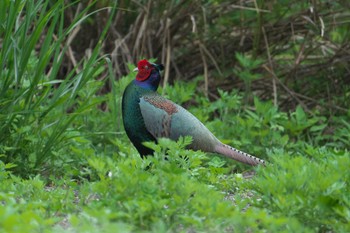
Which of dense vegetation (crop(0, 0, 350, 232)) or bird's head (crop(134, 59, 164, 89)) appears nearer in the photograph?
dense vegetation (crop(0, 0, 350, 232))

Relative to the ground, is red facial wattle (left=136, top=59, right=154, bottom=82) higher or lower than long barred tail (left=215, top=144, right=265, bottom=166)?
higher

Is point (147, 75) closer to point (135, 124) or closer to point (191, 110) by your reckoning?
point (135, 124)

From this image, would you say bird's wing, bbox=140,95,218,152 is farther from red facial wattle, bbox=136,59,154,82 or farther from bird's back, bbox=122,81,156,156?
red facial wattle, bbox=136,59,154,82

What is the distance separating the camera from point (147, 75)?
5.91 meters

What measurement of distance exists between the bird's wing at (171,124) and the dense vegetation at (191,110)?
237mm

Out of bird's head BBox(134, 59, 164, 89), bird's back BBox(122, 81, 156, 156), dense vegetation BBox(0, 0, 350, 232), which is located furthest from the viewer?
bird's head BBox(134, 59, 164, 89)

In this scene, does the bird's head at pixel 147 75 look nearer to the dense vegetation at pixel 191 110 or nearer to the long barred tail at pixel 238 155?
the dense vegetation at pixel 191 110

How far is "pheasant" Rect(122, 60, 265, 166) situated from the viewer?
18.6 ft

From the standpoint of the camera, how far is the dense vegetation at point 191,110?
12.7 feet

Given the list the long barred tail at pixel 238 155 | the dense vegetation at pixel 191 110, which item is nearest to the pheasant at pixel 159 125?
the long barred tail at pixel 238 155

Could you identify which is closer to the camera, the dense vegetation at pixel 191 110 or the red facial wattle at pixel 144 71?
the dense vegetation at pixel 191 110

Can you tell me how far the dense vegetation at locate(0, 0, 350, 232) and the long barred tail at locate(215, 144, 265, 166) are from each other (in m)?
0.18

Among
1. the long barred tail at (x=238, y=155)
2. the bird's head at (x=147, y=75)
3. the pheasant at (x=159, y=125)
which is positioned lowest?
the long barred tail at (x=238, y=155)

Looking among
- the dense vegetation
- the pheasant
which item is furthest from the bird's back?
the dense vegetation
